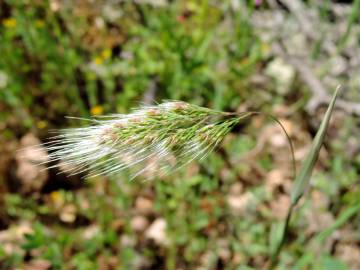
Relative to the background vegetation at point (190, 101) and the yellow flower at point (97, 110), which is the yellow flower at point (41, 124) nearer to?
the background vegetation at point (190, 101)

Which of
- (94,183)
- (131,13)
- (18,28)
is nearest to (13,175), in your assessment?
(94,183)

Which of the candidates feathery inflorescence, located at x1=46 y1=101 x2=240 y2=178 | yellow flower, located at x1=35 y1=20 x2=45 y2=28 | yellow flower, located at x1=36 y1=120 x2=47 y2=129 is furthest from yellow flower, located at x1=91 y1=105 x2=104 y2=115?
feathery inflorescence, located at x1=46 y1=101 x2=240 y2=178

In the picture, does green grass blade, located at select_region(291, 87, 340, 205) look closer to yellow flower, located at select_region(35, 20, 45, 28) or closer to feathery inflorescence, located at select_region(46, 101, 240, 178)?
feathery inflorescence, located at select_region(46, 101, 240, 178)

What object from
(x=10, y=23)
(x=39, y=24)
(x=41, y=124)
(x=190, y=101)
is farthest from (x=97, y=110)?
(x=10, y=23)

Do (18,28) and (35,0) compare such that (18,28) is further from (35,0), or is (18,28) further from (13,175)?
(13,175)

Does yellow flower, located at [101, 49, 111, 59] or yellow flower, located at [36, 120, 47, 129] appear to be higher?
yellow flower, located at [101, 49, 111, 59]

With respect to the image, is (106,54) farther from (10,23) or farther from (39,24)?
(10,23)

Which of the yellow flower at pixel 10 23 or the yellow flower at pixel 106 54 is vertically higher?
the yellow flower at pixel 10 23

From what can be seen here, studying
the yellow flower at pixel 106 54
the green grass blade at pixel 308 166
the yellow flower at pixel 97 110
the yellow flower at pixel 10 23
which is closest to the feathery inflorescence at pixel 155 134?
the green grass blade at pixel 308 166
